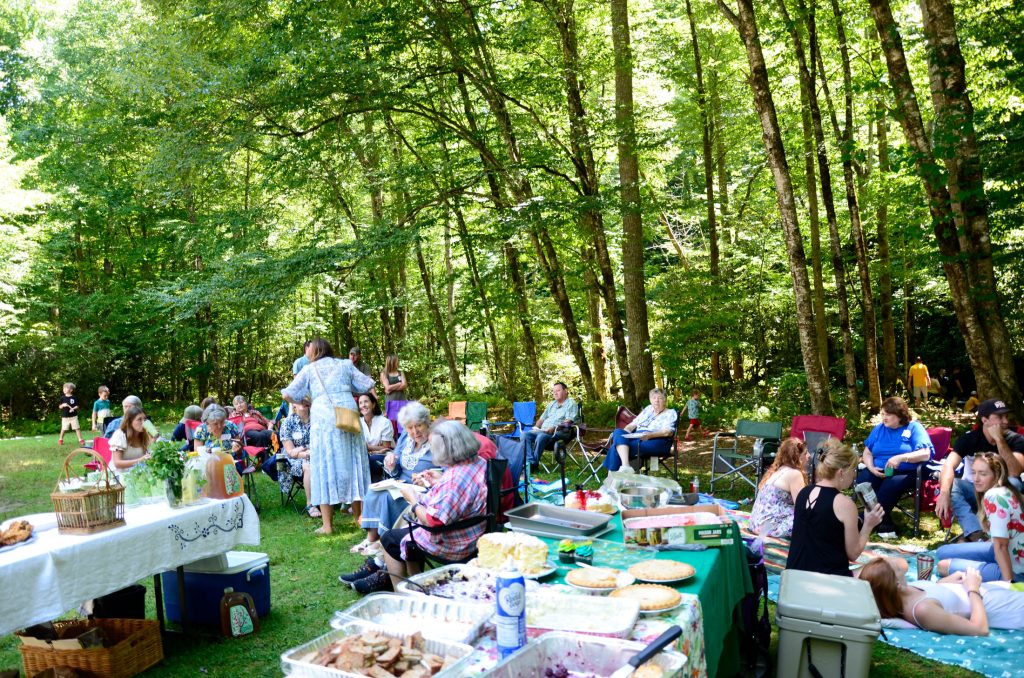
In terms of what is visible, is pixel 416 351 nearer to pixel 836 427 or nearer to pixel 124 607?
pixel 836 427

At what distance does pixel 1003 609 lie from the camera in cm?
370

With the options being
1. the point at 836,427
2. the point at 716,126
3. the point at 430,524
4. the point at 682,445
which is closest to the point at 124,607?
the point at 430,524

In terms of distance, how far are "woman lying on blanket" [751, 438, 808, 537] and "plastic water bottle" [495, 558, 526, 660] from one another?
9.53ft

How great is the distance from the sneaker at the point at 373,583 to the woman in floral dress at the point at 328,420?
137 cm

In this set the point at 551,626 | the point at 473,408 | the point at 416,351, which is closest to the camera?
the point at 551,626

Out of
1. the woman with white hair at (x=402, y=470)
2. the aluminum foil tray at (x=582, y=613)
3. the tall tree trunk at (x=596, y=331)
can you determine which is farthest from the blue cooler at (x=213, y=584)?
the tall tree trunk at (x=596, y=331)

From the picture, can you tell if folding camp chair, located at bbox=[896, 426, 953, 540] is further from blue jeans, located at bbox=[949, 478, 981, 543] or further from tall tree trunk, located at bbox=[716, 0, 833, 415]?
tall tree trunk, located at bbox=[716, 0, 833, 415]

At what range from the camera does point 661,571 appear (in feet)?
8.09

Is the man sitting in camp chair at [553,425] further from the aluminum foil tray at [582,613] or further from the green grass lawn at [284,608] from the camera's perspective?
the aluminum foil tray at [582,613]

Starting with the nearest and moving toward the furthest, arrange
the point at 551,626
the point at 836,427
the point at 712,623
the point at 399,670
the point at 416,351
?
the point at 399,670 → the point at 551,626 → the point at 712,623 → the point at 836,427 → the point at 416,351

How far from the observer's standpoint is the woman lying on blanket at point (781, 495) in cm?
434

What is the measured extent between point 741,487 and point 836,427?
129 cm

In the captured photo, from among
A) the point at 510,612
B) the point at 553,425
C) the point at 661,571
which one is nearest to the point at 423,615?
the point at 510,612

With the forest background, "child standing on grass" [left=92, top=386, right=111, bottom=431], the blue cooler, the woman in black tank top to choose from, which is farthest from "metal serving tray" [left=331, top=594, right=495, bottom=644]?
"child standing on grass" [left=92, top=386, right=111, bottom=431]
